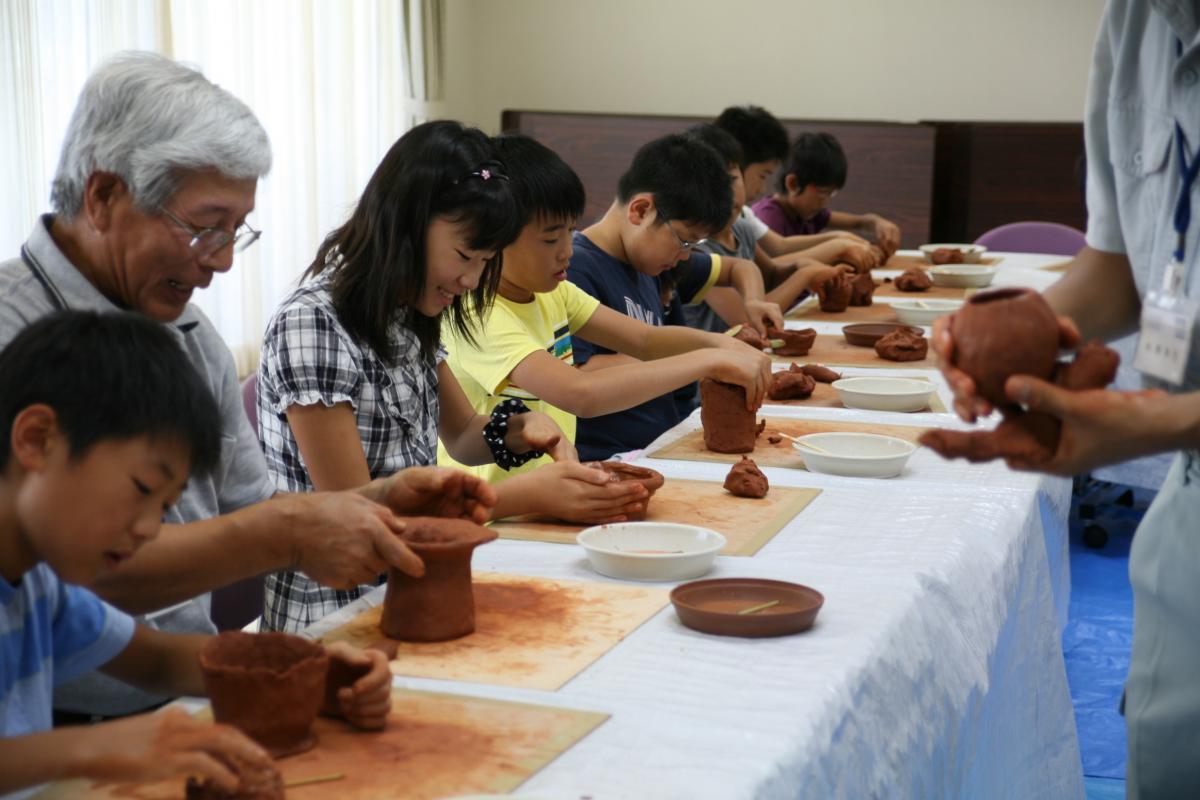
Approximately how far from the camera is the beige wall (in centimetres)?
779

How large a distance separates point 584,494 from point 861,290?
2.82m

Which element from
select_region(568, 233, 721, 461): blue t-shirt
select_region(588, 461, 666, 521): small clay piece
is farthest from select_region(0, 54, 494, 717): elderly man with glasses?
select_region(568, 233, 721, 461): blue t-shirt

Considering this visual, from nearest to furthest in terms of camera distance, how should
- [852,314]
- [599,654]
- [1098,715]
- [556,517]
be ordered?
[599,654], [556,517], [1098,715], [852,314]

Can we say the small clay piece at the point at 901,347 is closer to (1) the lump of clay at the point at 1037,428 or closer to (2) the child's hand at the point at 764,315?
(2) the child's hand at the point at 764,315

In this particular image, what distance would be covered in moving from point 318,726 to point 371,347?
950 millimetres

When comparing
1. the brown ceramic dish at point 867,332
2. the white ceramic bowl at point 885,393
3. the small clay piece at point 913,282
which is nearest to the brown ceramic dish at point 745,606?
the white ceramic bowl at point 885,393

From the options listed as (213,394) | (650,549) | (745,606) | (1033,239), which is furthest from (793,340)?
(1033,239)

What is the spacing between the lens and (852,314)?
459 cm

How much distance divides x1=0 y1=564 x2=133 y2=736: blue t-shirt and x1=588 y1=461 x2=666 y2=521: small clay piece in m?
0.92

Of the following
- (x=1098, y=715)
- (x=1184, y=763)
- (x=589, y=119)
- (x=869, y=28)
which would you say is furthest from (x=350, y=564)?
(x=869, y=28)

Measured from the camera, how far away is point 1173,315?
1.56 meters

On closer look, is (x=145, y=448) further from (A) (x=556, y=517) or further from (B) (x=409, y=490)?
(A) (x=556, y=517)

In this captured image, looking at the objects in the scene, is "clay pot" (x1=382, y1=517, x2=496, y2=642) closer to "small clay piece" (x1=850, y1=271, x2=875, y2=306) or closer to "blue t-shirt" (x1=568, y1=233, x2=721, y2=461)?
"blue t-shirt" (x1=568, y1=233, x2=721, y2=461)

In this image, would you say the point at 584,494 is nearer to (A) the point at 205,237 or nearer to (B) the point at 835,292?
(A) the point at 205,237
